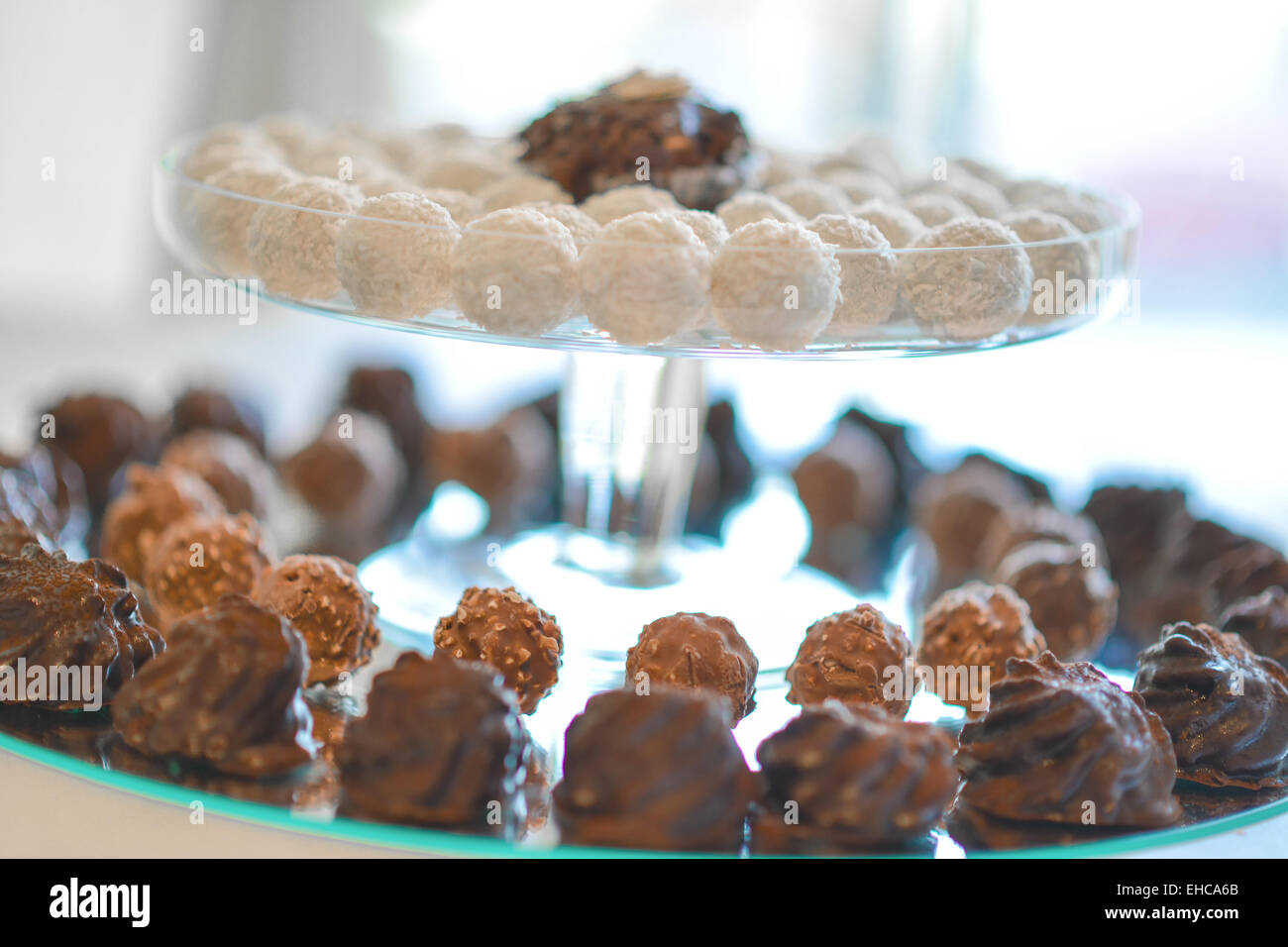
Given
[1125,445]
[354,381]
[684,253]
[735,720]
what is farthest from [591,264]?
[1125,445]

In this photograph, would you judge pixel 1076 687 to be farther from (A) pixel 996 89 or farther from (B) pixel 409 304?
(A) pixel 996 89

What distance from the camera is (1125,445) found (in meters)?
1.54

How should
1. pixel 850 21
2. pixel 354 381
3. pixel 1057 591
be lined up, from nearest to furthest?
pixel 1057 591, pixel 354 381, pixel 850 21

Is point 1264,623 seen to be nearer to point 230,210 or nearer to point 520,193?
point 520,193

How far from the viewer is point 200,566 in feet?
2.73

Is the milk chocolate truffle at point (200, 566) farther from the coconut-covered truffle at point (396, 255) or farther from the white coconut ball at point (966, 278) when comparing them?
the white coconut ball at point (966, 278)

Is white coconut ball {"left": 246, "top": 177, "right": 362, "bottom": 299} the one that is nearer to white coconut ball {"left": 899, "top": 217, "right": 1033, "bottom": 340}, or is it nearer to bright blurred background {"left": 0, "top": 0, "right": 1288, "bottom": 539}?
white coconut ball {"left": 899, "top": 217, "right": 1033, "bottom": 340}

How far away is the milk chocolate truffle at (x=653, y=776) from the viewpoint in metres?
0.58

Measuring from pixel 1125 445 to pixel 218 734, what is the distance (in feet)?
3.88

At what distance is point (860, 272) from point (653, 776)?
279 millimetres

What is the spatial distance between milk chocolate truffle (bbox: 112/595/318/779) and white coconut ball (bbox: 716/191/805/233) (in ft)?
1.09

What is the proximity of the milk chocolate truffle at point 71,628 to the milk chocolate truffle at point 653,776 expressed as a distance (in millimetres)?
263

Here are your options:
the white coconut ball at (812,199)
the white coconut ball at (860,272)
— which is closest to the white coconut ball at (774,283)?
the white coconut ball at (860,272)

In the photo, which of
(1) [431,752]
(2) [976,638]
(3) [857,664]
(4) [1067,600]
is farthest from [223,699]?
(4) [1067,600]
